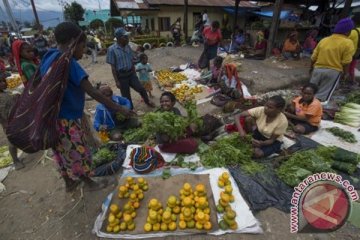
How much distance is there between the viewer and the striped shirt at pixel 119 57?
4730 mm

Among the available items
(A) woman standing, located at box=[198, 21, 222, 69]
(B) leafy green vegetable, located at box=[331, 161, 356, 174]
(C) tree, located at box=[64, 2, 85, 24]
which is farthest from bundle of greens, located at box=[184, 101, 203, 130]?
(C) tree, located at box=[64, 2, 85, 24]

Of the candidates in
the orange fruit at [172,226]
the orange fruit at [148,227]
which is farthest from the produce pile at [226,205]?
the orange fruit at [148,227]

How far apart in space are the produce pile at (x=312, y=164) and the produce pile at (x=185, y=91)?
3629mm

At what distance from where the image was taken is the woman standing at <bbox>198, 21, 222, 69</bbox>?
7411 millimetres

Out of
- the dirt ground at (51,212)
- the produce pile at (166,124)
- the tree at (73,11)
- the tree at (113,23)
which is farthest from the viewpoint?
the tree at (73,11)

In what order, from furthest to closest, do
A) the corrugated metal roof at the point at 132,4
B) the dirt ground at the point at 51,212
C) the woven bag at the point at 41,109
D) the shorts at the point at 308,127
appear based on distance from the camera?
the corrugated metal roof at the point at 132,4 < the shorts at the point at 308,127 < the dirt ground at the point at 51,212 < the woven bag at the point at 41,109

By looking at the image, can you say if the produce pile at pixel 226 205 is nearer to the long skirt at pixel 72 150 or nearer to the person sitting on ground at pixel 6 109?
the long skirt at pixel 72 150

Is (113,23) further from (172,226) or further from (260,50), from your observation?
(172,226)

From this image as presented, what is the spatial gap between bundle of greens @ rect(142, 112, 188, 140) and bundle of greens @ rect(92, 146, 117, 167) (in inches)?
29.8

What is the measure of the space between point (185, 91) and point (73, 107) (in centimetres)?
476

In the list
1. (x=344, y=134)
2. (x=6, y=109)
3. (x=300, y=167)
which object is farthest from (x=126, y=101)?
(x=344, y=134)

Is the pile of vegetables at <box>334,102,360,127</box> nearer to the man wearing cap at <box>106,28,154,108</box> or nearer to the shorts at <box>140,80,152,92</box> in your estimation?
the man wearing cap at <box>106,28,154,108</box>

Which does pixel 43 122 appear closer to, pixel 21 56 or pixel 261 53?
pixel 21 56

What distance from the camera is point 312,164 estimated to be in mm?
3119
